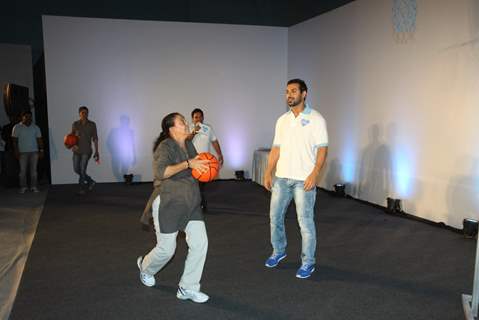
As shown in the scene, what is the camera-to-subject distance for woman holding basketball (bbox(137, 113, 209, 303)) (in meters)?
3.06

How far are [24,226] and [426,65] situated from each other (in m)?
5.68

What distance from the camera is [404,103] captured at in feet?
20.8

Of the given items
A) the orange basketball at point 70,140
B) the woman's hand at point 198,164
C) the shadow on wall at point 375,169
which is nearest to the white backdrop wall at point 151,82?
the orange basketball at point 70,140

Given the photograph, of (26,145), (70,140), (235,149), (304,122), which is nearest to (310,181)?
(304,122)

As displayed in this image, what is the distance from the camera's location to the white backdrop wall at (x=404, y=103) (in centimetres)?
532

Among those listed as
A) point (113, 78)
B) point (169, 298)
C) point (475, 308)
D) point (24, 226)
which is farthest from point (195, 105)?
point (475, 308)

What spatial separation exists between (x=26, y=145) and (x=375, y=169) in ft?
19.6

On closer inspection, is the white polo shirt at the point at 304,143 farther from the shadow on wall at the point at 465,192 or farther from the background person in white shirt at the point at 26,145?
A: the background person in white shirt at the point at 26,145

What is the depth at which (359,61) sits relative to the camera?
737 centimetres

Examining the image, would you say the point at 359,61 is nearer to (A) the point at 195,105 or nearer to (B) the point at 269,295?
(A) the point at 195,105

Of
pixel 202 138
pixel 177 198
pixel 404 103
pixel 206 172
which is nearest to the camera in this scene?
pixel 177 198

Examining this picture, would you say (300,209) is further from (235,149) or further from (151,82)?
(151,82)

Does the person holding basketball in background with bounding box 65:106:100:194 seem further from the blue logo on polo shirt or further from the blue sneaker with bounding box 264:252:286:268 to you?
the blue logo on polo shirt

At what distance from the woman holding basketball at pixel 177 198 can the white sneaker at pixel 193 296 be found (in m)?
0.02
